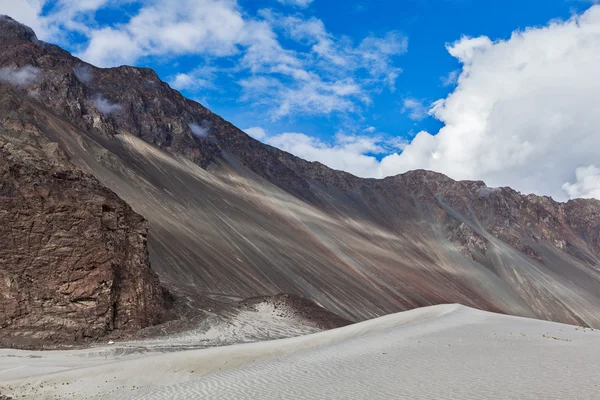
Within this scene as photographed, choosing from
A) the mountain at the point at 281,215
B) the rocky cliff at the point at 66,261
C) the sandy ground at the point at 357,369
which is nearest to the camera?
the sandy ground at the point at 357,369

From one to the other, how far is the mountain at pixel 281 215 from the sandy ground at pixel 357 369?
20.8 meters

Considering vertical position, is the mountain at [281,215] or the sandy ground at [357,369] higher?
the mountain at [281,215]

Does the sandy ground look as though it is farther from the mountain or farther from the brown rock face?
the mountain

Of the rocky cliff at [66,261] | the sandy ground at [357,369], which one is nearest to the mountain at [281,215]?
the rocky cliff at [66,261]

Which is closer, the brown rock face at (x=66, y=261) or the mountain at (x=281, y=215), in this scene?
the brown rock face at (x=66, y=261)

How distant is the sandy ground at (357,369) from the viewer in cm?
963

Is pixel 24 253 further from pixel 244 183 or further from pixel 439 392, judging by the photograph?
pixel 244 183

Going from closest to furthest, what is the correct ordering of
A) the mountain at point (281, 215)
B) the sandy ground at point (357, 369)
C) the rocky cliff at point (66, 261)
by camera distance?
the sandy ground at point (357, 369)
the rocky cliff at point (66, 261)
the mountain at point (281, 215)

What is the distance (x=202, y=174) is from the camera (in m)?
94.4

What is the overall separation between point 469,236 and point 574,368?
12894 cm

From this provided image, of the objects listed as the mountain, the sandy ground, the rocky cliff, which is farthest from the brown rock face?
the mountain

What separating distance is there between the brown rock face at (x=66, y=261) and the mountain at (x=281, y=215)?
9930 millimetres

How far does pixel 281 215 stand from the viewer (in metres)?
92.6

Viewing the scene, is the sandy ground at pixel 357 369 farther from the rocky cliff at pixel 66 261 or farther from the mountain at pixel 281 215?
the mountain at pixel 281 215
